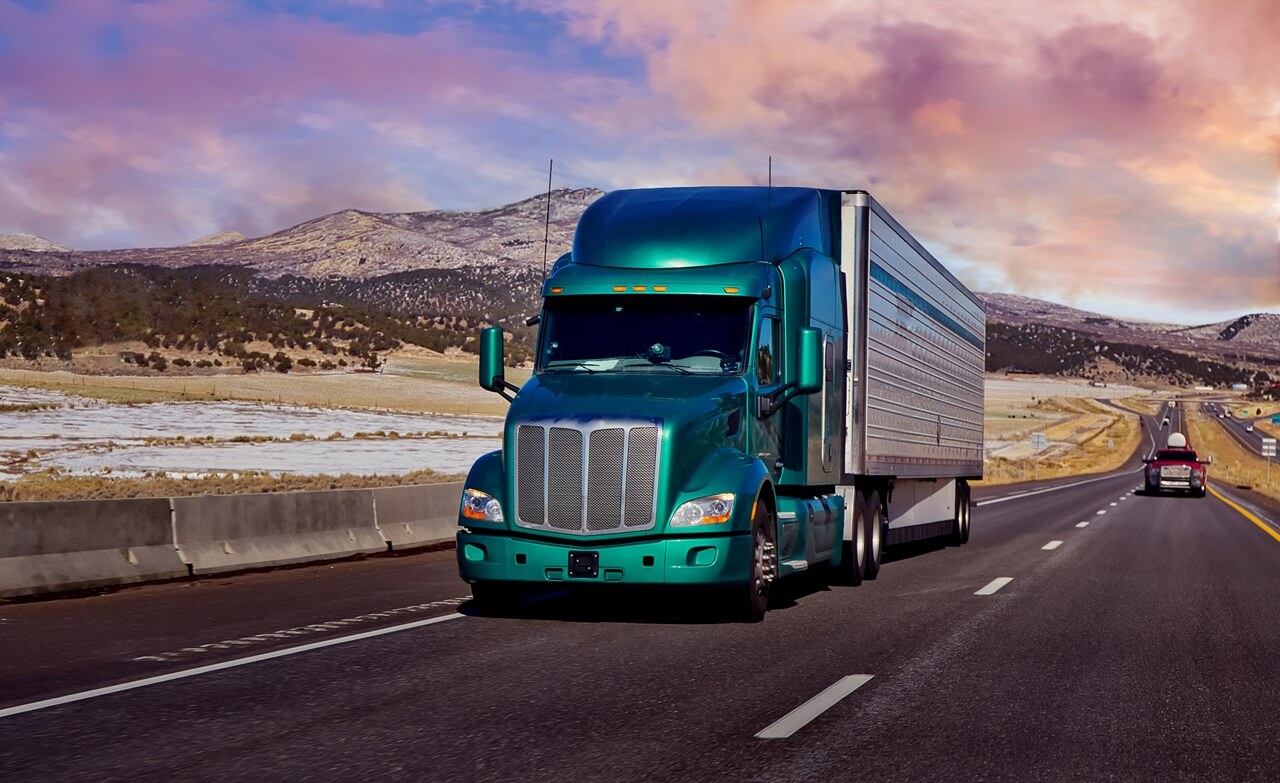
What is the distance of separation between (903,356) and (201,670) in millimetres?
9964

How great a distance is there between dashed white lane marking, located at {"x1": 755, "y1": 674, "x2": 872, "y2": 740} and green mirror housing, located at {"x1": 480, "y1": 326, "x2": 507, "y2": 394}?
4.56 metres

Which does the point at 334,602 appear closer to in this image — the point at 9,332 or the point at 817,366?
the point at 817,366

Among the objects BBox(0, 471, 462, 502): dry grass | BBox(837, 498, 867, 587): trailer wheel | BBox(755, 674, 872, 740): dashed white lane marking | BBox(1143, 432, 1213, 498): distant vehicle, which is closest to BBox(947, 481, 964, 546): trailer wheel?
BBox(837, 498, 867, 587): trailer wheel

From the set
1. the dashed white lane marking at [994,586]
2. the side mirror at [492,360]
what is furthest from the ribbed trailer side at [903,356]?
the side mirror at [492,360]

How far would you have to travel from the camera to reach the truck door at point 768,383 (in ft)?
37.8

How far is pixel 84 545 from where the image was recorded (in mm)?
12906

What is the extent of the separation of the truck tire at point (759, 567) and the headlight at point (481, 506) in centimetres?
197

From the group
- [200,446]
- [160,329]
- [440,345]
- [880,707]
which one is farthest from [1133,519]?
[440,345]

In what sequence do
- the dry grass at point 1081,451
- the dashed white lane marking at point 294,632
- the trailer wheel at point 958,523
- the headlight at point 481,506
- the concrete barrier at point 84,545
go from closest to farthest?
the dashed white lane marking at point 294,632 → the headlight at point 481,506 → the concrete barrier at point 84,545 → the trailer wheel at point 958,523 → the dry grass at point 1081,451

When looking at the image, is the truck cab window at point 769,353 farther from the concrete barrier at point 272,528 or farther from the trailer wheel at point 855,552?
the concrete barrier at point 272,528

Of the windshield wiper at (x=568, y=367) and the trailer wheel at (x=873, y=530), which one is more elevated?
the windshield wiper at (x=568, y=367)

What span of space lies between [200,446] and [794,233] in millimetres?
37566

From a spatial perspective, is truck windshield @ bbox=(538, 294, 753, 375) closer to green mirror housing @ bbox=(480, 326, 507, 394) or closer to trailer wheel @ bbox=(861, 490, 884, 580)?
green mirror housing @ bbox=(480, 326, 507, 394)

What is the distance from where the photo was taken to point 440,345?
122 metres
